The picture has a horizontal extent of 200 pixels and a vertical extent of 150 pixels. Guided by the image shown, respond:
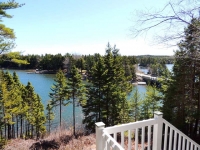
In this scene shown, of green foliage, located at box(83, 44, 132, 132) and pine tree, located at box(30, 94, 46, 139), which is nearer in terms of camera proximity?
green foliage, located at box(83, 44, 132, 132)

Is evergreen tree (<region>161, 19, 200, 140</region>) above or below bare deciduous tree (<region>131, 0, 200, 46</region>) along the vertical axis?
below

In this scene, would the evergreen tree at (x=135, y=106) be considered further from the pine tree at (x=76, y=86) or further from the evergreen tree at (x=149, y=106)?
the pine tree at (x=76, y=86)

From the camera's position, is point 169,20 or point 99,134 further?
point 169,20

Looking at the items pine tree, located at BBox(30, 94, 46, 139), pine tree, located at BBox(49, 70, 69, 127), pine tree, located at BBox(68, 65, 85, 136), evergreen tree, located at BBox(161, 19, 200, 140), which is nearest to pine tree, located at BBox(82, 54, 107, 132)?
pine tree, located at BBox(68, 65, 85, 136)

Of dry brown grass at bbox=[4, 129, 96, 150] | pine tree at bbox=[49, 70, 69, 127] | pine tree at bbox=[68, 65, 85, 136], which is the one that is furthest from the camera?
pine tree at bbox=[49, 70, 69, 127]

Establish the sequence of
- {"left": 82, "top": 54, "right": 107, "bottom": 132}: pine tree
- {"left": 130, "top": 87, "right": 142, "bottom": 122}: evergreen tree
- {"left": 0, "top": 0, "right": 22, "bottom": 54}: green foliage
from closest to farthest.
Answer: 1. {"left": 0, "top": 0, "right": 22, "bottom": 54}: green foliage
2. {"left": 82, "top": 54, "right": 107, "bottom": 132}: pine tree
3. {"left": 130, "top": 87, "right": 142, "bottom": 122}: evergreen tree

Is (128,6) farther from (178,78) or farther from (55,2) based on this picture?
(178,78)

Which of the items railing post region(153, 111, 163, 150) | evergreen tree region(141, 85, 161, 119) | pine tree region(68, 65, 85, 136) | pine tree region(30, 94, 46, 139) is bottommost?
pine tree region(30, 94, 46, 139)

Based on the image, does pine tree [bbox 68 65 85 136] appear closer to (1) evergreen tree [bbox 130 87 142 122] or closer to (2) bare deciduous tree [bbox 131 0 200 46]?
(1) evergreen tree [bbox 130 87 142 122]

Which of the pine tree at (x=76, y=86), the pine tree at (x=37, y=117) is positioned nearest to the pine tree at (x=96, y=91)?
the pine tree at (x=76, y=86)

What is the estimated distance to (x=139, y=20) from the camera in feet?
8.33

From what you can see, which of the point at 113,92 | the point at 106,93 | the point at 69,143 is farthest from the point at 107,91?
the point at 69,143

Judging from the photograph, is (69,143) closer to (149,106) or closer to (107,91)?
(107,91)

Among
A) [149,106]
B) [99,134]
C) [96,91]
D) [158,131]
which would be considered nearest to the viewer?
[99,134]
